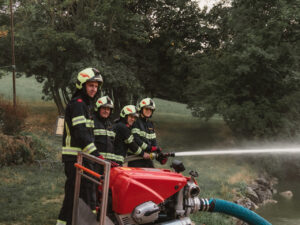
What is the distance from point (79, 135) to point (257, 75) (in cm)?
1567

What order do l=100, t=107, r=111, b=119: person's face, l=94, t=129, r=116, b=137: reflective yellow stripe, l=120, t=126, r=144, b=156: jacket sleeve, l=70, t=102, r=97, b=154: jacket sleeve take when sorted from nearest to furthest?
l=70, t=102, r=97, b=154: jacket sleeve → l=94, t=129, r=116, b=137: reflective yellow stripe → l=100, t=107, r=111, b=119: person's face → l=120, t=126, r=144, b=156: jacket sleeve

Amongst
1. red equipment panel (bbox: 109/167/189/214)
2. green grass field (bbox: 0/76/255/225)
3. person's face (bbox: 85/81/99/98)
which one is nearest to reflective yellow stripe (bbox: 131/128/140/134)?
green grass field (bbox: 0/76/255/225)

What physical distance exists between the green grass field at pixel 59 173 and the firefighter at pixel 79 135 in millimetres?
2125

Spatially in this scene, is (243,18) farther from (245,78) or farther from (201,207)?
(201,207)

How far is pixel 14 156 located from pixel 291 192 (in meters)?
10.8

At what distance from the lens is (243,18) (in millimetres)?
18828

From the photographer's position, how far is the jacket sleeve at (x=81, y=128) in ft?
14.3

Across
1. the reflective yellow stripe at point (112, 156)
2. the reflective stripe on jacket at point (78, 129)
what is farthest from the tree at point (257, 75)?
the reflective stripe on jacket at point (78, 129)

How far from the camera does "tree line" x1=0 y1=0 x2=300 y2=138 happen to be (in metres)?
17.4

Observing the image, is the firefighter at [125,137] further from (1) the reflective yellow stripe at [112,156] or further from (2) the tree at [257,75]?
(2) the tree at [257,75]

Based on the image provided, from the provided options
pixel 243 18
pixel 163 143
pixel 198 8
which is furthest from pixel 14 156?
pixel 198 8

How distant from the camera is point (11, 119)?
1179 cm

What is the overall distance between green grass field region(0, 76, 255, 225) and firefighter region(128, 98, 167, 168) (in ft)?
6.29

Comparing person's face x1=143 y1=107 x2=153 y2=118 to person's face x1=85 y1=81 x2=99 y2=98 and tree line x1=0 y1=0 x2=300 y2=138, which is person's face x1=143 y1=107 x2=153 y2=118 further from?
tree line x1=0 y1=0 x2=300 y2=138
